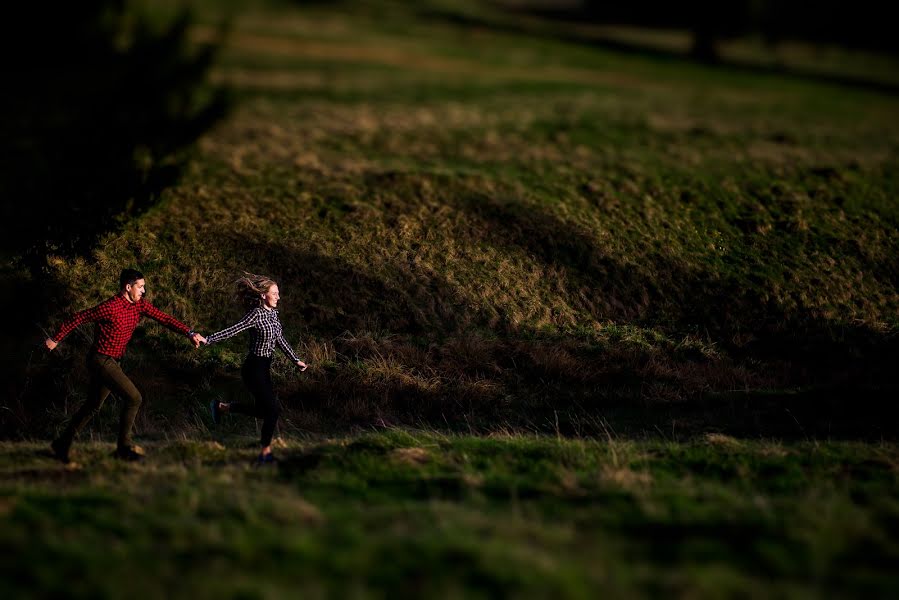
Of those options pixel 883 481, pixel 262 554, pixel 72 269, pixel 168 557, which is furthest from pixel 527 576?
pixel 72 269

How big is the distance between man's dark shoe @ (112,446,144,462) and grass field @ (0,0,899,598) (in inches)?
8.4

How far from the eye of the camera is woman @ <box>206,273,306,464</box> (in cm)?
939

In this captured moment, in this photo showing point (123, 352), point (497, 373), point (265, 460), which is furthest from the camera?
point (497, 373)

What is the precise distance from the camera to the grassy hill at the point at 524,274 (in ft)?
41.6

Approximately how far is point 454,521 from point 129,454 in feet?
17.1

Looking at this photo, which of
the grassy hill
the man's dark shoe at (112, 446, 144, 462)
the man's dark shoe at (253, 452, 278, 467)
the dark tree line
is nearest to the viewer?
the man's dark shoe at (253, 452, 278, 467)

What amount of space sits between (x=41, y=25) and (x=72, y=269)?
27.9 m

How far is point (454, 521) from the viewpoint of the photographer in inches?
259

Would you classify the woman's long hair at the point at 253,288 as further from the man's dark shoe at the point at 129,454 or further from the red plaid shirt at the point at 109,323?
the man's dark shoe at the point at 129,454

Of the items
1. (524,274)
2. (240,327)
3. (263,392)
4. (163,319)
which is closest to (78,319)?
(163,319)

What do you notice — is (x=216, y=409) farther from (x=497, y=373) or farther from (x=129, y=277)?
(x=497, y=373)

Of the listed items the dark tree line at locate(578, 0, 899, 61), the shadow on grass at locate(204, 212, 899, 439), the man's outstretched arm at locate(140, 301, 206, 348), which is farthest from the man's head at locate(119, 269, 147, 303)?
the dark tree line at locate(578, 0, 899, 61)

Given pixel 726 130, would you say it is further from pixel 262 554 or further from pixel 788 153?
pixel 262 554

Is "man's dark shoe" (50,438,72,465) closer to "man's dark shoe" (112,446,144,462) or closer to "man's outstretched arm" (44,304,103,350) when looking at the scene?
"man's dark shoe" (112,446,144,462)
